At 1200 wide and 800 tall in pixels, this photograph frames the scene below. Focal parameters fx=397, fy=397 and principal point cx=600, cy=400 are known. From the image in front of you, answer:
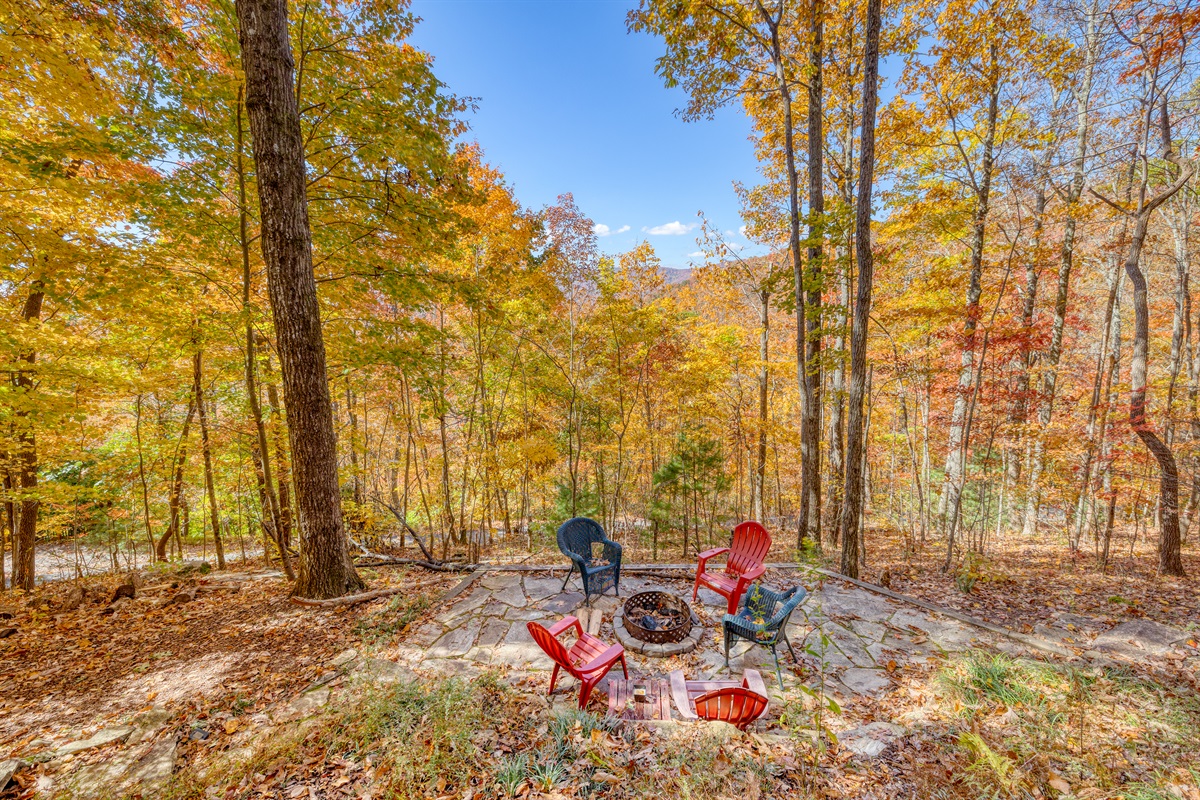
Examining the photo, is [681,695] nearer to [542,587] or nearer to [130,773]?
[542,587]

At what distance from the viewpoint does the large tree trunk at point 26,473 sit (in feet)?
16.3

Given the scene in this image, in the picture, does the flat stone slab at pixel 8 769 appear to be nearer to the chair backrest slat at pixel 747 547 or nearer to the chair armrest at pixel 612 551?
the chair armrest at pixel 612 551

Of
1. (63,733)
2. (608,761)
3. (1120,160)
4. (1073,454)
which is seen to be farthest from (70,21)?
(1073,454)

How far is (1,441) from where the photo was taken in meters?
5.00

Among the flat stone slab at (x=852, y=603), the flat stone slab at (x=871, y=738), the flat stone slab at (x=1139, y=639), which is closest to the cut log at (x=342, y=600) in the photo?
the flat stone slab at (x=871, y=738)

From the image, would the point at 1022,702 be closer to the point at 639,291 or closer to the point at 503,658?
the point at 503,658

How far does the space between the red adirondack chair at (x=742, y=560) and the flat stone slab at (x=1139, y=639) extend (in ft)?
9.43

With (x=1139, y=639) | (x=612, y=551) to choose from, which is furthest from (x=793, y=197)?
(x=1139, y=639)

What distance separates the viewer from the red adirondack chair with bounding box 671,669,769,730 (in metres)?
2.65

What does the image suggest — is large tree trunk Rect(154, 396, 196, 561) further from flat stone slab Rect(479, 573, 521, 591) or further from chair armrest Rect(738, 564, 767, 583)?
chair armrest Rect(738, 564, 767, 583)

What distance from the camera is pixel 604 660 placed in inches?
115

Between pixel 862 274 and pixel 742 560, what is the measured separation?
3.72 metres

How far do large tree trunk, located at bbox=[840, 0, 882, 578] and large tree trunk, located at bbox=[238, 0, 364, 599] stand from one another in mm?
5870

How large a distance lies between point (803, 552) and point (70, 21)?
10.6 meters
